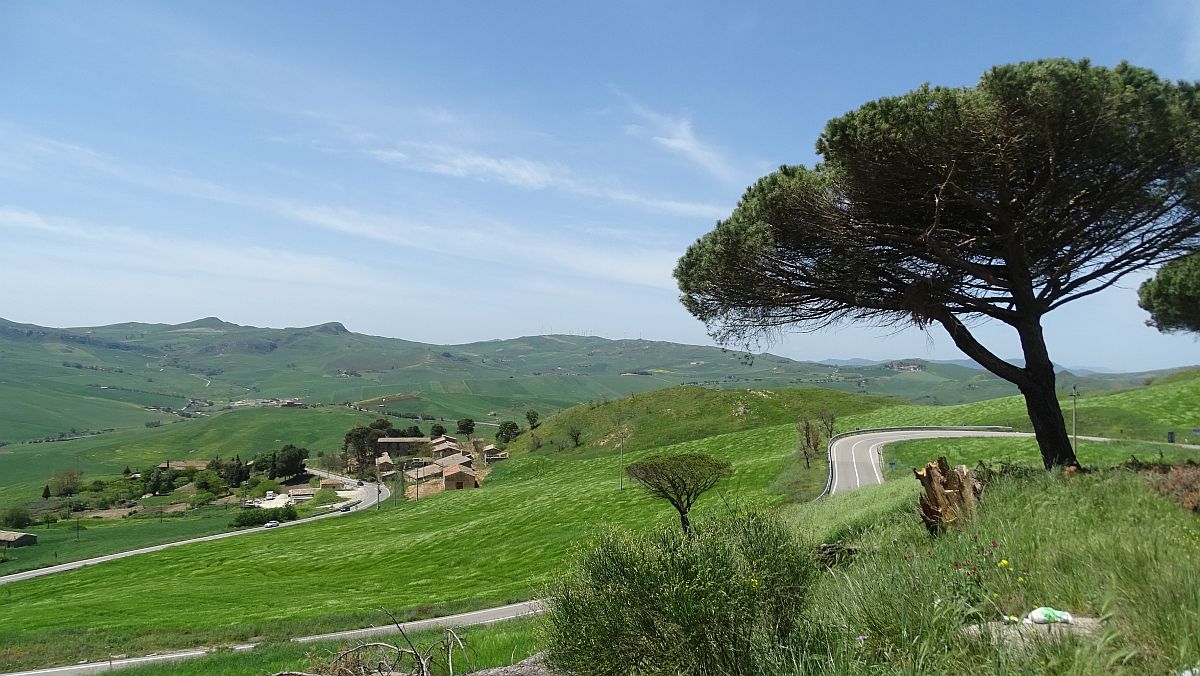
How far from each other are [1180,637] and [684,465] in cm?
3005

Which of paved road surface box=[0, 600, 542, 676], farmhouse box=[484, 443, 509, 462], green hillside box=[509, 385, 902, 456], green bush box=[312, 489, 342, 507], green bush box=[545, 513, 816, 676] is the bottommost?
green bush box=[312, 489, 342, 507]

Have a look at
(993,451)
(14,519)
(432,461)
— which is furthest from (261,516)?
(993,451)

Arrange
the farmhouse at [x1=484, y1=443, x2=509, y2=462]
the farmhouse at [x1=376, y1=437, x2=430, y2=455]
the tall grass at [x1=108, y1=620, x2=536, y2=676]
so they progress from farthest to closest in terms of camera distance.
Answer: the farmhouse at [x1=376, y1=437, x2=430, y2=455] → the farmhouse at [x1=484, y1=443, x2=509, y2=462] → the tall grass at [x1=108, y1=620, x2=536, y2=676]

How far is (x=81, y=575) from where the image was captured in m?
65.1

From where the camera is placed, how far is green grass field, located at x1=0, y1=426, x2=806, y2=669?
3353 cm

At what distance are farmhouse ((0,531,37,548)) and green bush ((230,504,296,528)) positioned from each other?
2714 cm

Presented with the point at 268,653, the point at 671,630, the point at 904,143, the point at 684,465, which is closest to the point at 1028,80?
the point at 904,143

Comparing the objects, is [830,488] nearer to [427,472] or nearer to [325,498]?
[427,472]

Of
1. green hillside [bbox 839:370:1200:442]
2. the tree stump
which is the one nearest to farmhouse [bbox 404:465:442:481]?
green hillside [bbox 839:370:1200:442]

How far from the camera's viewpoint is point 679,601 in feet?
19.3

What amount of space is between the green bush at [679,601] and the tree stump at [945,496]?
17.3 feet

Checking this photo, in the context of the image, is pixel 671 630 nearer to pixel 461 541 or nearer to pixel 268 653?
pixel 268 653

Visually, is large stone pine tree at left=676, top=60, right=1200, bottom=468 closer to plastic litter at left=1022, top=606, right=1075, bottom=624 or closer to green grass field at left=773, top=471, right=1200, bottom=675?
green grass field at left=773, top=471, right=1200, bottom=675

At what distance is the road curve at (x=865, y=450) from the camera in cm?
4062
